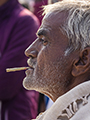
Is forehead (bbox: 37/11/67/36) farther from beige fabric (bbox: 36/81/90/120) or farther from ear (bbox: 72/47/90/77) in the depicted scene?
beige fabric (bbox: 36/81/90/120)

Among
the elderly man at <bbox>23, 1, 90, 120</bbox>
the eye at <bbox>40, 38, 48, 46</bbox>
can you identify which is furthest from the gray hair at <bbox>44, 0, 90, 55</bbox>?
the eye at <bbox>40, 38, 48, 46</bbox>

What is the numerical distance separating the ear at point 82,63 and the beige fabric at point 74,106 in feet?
0.51

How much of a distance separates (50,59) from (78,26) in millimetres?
244

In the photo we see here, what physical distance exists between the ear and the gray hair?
3 cm

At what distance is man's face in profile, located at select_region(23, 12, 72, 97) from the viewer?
5.17 ft

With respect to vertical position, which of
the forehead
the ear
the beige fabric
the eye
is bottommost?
the beige fabric

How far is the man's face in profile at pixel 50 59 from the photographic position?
62.0 inches

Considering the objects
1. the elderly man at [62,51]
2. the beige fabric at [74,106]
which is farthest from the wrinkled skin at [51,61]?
the beige fabric at [74,106]

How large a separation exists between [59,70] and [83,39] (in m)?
0.22

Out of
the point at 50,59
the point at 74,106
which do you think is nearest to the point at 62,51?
the point at 50,59

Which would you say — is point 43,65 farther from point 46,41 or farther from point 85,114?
point 85,114

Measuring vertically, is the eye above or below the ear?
above

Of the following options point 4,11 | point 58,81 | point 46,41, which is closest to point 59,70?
point 58,81

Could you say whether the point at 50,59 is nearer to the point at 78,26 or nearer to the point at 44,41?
the point at 44,41
